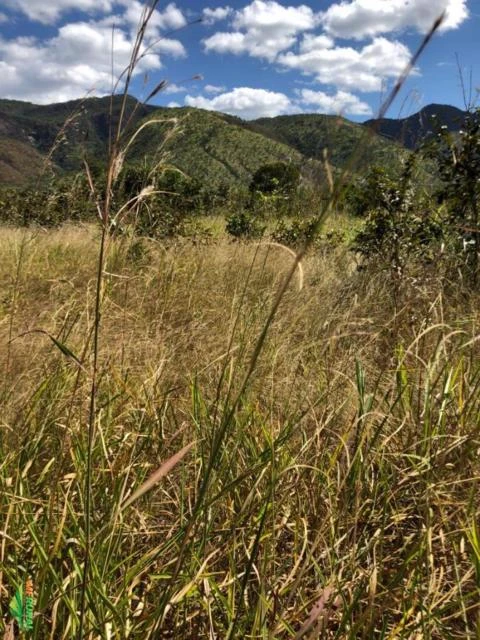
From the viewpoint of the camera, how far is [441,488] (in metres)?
1.30

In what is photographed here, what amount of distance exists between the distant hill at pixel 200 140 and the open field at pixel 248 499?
0.33m

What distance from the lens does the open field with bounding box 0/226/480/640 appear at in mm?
954

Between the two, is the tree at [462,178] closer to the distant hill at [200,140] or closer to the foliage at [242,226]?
the distant hill at [200,140]

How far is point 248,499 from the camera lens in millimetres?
1055

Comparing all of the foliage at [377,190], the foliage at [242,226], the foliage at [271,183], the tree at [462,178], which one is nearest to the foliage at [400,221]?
the foliage at [377,190]

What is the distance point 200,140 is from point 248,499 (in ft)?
217

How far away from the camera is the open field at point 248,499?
95cm

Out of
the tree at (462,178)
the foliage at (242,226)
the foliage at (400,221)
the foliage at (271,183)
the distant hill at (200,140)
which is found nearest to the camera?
the distant hill at (200,140)

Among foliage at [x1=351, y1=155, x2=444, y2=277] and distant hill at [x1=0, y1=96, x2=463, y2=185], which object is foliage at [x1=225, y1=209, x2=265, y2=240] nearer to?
distant hill at [x1=0, y1=96, x2=463, y2=185]

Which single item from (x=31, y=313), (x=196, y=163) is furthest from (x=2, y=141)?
(x=31, y=313)

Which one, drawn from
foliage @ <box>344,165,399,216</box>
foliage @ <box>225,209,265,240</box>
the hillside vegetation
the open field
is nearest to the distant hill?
the hillside vegetation

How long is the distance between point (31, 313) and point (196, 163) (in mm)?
61191

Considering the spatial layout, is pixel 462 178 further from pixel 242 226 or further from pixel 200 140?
pixel 200 140

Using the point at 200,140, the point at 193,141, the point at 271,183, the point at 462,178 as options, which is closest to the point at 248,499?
the point at 462,178
